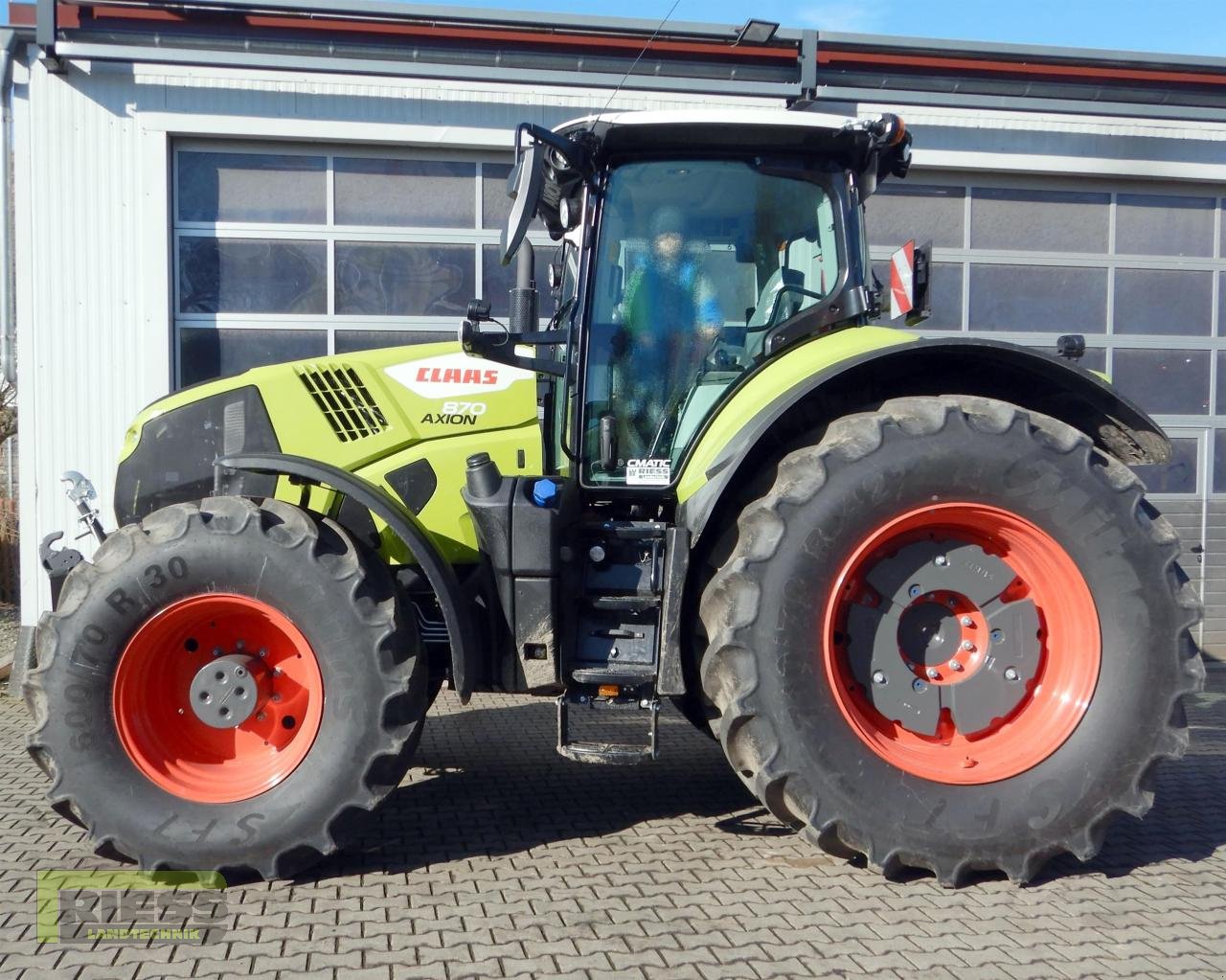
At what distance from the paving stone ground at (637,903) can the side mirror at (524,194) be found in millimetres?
1954

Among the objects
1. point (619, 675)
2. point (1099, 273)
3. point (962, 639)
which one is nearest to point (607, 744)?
point (619, 675)

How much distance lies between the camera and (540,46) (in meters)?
7.05

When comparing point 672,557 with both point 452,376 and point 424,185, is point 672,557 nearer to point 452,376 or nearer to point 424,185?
point 452,376

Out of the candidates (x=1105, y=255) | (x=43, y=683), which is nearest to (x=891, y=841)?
(x=43, y=683)

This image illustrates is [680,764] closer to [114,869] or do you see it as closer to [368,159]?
[114,869]

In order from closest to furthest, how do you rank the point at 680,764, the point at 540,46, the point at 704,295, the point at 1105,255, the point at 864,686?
the point at 864,686 < the point at 704,295 < the point at 680,764 < the point at 540,46 < the point at 1105,255

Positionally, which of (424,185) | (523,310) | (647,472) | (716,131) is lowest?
(647,472)

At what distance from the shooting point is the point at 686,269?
12.3ft

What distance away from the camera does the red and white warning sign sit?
4027mm

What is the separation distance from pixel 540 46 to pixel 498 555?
480cm

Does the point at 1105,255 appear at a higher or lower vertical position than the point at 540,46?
lower

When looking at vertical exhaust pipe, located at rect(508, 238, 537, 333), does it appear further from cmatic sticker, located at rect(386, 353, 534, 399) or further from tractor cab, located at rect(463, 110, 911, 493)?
cmatic sticker, located at rect(386, 353, 534, 399)

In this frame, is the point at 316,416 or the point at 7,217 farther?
the point at 7,217

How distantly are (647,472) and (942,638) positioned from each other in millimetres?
1119
